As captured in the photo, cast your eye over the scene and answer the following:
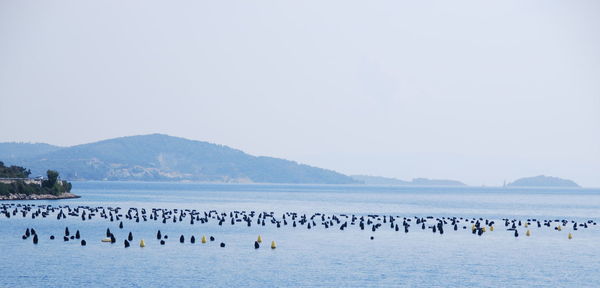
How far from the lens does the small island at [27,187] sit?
154 metres

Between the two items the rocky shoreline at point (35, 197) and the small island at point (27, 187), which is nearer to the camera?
the rocky shoreline at point (35, 197)

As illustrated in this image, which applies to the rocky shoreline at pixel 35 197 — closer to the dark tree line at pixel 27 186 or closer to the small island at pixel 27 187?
the small island at pixel 27 187

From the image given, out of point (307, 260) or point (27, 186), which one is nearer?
point (307, 260)

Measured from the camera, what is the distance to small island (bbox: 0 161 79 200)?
506 feet

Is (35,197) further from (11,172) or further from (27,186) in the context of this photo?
(11,172)

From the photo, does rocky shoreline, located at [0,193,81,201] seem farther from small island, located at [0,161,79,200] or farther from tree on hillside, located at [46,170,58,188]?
tree on hillside, located at [46,170,58,188]

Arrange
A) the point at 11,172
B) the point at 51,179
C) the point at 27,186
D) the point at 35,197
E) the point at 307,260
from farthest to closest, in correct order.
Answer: the point at 11,172
the point at 51,179
the point at 27,186
the point at 35,197
the point at 307,260

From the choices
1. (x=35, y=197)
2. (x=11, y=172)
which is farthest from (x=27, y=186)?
(x=11, y=172)

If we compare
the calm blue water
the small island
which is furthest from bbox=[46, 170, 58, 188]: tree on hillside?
the calm blue water

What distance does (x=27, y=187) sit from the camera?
160375 millimetres

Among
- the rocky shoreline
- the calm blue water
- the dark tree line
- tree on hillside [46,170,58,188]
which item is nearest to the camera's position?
the calm blue water

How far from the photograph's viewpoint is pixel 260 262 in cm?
5788

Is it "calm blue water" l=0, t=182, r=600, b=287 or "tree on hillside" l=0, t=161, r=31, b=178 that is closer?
"calm blue water" l=0, t=182, r=600, b=287

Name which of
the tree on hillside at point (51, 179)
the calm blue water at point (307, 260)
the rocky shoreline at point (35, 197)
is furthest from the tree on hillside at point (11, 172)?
the calm blue water at point (307, 260)
